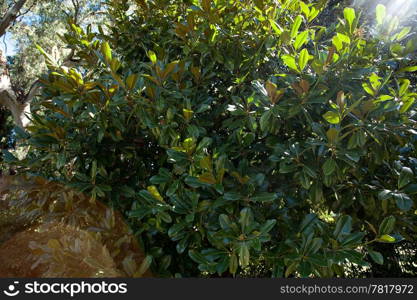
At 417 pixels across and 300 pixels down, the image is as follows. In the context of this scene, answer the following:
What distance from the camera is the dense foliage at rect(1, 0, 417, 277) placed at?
61.1 inches

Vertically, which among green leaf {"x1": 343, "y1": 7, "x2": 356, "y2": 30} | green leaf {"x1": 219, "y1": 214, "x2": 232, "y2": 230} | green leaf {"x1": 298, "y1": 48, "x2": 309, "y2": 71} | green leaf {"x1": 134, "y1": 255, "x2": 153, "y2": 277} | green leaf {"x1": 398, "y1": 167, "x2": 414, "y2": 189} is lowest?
green leaf {"x1": 134, "y1": 255, "x2": 153, "y2": 277}

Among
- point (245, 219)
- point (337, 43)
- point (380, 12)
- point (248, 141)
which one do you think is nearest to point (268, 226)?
point (245, 219)

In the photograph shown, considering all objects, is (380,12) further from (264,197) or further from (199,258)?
(199,258)

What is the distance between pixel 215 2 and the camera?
2137 millimetres

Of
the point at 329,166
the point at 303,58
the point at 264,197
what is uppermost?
the point at 303,58

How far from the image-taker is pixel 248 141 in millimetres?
1819

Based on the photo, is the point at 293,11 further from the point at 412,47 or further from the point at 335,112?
the point at 335,112

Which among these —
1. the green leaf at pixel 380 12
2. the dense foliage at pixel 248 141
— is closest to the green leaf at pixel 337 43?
the dense foliage at pixel 248 141

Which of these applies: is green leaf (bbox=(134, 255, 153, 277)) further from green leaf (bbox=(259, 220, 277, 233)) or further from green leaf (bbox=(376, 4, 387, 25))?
green leaf (bbox=(376, 4, 387, 25))

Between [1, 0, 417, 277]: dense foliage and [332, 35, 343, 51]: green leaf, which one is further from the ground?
[332, 35, 343, 51]: green leaf

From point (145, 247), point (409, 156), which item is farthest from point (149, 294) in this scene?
point (409, 156)

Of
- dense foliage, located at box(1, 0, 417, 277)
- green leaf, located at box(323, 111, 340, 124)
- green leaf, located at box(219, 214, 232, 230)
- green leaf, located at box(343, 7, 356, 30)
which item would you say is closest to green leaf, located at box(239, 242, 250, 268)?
dense foliage, located at box(1, 0, 417, 277)

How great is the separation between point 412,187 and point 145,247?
1.39 meters

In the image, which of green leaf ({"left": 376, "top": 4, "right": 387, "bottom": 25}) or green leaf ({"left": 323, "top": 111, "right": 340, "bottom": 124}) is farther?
green leaf ({"left": 376, "top": 4, "right": 387, "bottom": 25})
